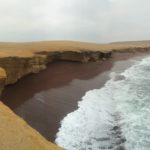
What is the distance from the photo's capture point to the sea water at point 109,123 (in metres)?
9.58

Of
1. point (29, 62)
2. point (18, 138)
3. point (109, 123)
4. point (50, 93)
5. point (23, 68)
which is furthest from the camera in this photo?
point (29, 62)

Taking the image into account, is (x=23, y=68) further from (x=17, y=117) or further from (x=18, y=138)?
(x=18, y=138)

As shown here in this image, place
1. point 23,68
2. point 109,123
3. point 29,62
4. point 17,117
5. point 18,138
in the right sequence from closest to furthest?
point 18,138 → point 17,117 → point 109,123 → point 23,68 → point 29,62

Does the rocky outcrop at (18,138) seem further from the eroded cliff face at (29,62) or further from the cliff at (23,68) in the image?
the eroded cliff face at (29,62)

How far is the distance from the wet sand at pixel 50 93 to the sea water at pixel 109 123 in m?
0.57

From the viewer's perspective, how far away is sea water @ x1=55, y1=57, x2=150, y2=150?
9578mm

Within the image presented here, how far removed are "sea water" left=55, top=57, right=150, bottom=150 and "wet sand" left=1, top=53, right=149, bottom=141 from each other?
0.57 meters

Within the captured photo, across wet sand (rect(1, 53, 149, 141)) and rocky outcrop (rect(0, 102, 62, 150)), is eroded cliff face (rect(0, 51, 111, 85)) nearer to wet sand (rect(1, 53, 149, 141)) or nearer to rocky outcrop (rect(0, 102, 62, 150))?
wet sand (rect(1, 53, 149, 141))

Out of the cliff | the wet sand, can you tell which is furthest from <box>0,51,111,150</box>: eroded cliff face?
the wet sand

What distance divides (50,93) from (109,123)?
21.6 feet

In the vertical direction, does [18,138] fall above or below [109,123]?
above

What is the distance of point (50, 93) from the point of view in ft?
57.8

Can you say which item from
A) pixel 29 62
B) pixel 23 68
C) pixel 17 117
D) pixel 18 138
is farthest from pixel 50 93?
pixel 18 138

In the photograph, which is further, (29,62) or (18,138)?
(29,62)
